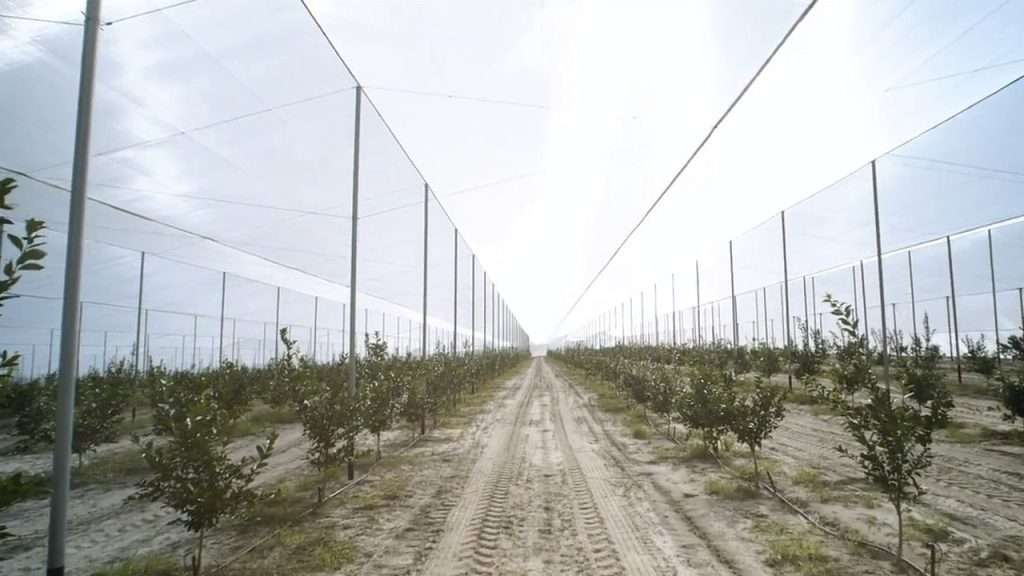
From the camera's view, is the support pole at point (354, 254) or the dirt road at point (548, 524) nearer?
the dirt road at point (548, 524)

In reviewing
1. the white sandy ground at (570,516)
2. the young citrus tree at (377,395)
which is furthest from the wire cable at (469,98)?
the white sandy ground at (570,516)

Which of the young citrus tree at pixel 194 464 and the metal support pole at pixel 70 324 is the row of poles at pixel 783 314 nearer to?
the young citrus tree at pixel 194 464

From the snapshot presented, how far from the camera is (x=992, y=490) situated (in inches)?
277

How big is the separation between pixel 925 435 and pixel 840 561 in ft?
4.17

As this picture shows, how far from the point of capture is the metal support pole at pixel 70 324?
10.8 feet

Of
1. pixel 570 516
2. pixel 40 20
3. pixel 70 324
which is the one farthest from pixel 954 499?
pixel 40 20

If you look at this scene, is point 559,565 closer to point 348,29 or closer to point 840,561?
point 840,561

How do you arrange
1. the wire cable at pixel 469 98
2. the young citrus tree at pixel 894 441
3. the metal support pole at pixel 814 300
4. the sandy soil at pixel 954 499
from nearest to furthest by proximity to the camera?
the young citrus tree at pixel 894 441 → the sandy soil at pixel 954 499 → the wire cable at pixel 469 98 → the metal support pole at pixel 814 300

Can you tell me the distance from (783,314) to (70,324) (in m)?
32.2

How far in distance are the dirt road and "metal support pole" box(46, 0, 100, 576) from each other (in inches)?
88.0

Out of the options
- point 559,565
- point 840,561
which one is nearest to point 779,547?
point 840,561

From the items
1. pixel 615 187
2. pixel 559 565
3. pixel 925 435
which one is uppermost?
pixel 615 187

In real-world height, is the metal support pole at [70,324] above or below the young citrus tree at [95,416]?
above

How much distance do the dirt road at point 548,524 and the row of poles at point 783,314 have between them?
3.61 metres
